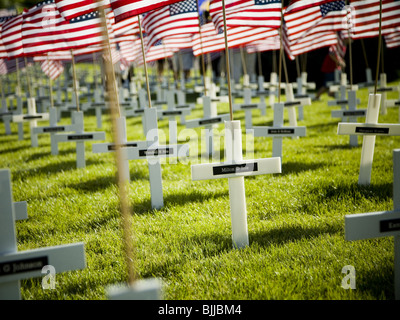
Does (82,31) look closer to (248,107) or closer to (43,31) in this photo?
(43,31)

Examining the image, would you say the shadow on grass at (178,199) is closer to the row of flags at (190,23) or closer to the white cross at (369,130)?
the white cross at (369,130)

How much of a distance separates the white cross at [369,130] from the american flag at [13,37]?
20.6 ft

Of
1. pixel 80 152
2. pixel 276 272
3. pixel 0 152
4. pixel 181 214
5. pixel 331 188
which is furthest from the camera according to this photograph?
pixel 0 152

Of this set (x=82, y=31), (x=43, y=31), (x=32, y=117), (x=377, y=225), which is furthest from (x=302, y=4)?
(x=32, y=117)

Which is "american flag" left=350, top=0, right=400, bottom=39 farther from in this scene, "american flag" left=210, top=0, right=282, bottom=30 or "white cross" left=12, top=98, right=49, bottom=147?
"white cross" left=12, top=98, right=49, bottom=147

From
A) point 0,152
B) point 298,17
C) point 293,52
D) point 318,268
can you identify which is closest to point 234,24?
point 298,17

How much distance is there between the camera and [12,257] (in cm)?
200

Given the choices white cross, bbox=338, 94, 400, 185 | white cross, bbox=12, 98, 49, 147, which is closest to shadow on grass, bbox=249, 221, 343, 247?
white cross, bbox=338, 94, 400, 185

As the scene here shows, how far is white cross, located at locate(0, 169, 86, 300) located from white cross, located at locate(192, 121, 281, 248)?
1222mm

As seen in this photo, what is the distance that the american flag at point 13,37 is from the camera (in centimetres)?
770
